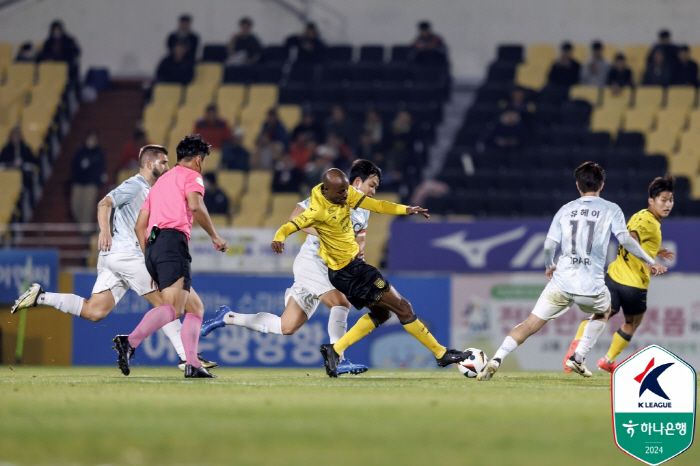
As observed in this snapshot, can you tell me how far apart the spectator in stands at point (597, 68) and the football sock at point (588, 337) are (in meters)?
12.1

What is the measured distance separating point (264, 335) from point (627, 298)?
250 inches

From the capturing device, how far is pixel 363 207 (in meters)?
9.62

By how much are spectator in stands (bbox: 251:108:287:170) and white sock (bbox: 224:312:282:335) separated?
9.53m

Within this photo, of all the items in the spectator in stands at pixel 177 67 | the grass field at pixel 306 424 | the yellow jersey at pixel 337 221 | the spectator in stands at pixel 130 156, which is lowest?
the grass field at pixel 306 424

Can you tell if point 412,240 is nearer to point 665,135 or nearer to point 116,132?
point 665,135

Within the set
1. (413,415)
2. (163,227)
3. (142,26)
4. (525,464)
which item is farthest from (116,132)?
(525,464)

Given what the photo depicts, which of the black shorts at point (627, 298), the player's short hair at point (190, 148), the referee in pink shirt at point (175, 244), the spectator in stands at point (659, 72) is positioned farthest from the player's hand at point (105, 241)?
the spectator in stands at point (659, 72)

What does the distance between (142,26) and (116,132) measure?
10.4 feet

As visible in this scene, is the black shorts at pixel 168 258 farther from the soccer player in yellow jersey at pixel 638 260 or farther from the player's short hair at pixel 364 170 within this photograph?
the soccer player in yellow jersey at pixel 638 260

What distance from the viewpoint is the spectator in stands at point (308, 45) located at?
22.7 meters

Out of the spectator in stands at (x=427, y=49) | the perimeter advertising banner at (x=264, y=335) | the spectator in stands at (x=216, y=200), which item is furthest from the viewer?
the spectator in stands at (x=427, y=49)

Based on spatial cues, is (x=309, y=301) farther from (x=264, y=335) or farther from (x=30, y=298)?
(x=264, y=335)

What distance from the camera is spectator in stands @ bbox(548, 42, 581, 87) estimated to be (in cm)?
2119

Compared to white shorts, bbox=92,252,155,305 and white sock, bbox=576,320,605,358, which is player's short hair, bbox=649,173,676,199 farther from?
white shorts, bbox=92,252,155,305
